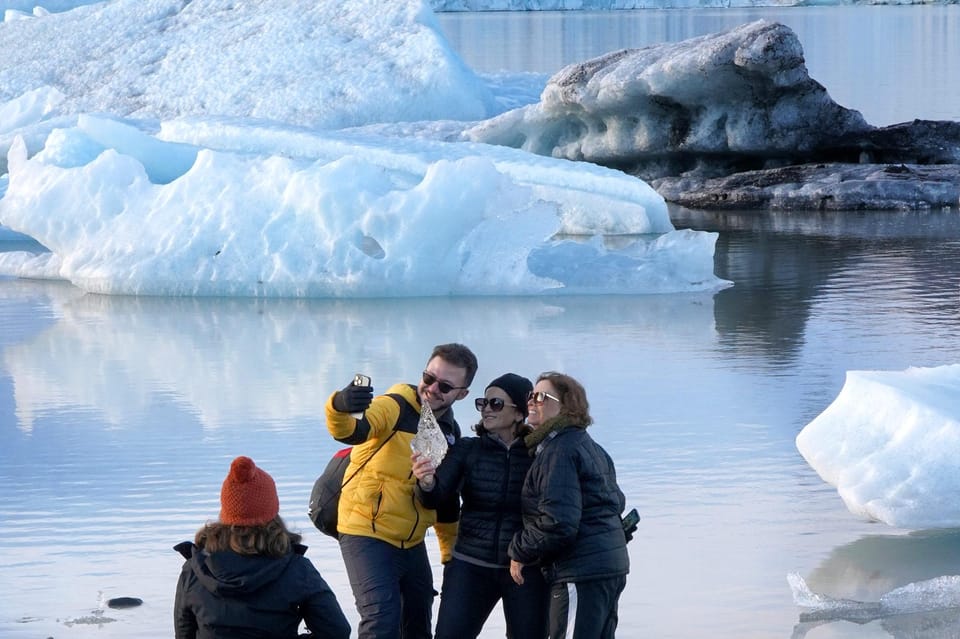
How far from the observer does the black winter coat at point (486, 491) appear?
336cm

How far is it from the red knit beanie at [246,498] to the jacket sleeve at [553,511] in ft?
2.14

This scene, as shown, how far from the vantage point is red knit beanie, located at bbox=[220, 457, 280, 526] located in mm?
2770

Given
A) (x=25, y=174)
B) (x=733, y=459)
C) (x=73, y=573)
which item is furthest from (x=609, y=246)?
(x=73, y=573)

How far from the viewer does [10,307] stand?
9562mm

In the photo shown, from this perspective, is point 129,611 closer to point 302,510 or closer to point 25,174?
point 302,510

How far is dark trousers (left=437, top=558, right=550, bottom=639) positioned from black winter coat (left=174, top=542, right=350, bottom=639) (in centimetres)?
62

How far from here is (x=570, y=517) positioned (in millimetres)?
3211

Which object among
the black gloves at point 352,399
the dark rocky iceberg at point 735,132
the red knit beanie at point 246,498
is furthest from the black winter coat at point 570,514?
the dark rocky iceberg at point 735,132

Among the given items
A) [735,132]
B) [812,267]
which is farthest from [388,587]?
[735,132]

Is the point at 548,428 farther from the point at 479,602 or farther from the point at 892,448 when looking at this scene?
the point at 892,448

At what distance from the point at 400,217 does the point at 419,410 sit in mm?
5849

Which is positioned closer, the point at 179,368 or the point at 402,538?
the point at 402,538

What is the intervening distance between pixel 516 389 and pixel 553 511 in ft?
1.08

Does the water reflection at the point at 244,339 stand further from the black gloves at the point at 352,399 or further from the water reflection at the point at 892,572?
the black gloves at the point at 352,399
